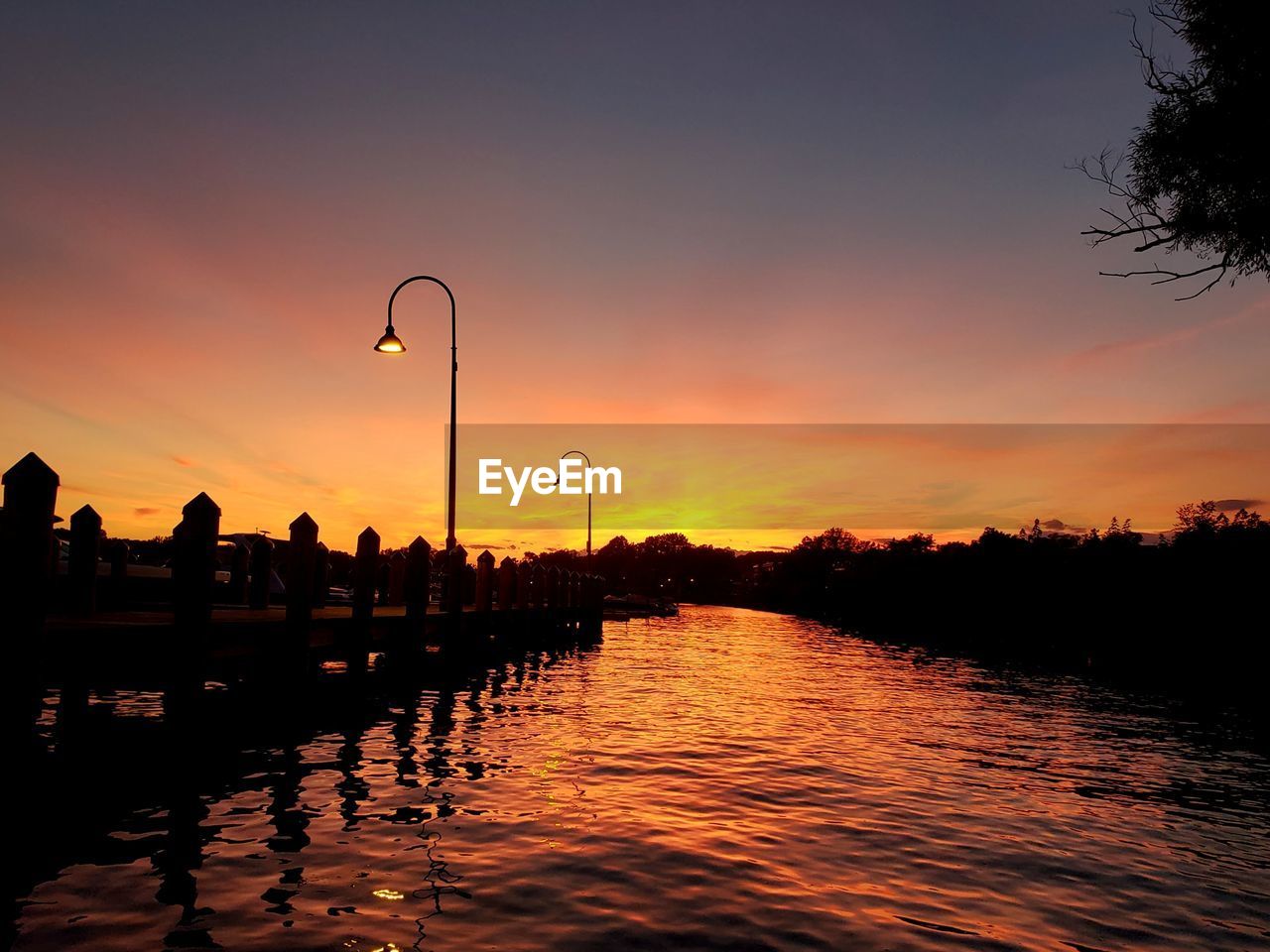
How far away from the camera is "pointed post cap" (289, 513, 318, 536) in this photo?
11.7 m

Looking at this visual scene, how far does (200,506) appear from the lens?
9.23 meters

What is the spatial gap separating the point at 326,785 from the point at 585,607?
33712 millimetres

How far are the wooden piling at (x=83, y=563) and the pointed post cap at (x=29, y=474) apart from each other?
19.1 feet

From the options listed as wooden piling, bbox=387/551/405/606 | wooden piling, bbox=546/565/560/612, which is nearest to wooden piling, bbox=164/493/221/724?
wooden piling, bbox=387/551/405/606

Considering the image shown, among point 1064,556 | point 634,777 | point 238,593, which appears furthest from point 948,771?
point 1064,556

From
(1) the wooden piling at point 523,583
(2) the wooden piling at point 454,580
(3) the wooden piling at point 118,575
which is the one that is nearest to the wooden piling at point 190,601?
(3) the wooden piling at point 118,575

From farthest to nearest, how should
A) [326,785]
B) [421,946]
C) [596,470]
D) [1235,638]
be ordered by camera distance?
[596,470] < [1235,638] < [326,785] < [421,946]

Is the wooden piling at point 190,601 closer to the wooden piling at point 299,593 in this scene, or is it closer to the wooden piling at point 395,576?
the wooden piling at point 299,593

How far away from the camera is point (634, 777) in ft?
32.7

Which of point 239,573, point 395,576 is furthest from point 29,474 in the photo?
point 395,576

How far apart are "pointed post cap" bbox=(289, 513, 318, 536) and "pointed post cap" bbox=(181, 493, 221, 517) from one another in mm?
2319

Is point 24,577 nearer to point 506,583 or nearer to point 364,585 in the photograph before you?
point 364,585

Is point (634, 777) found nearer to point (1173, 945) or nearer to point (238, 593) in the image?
point (1173, 945)

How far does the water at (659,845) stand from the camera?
17.2 ft
